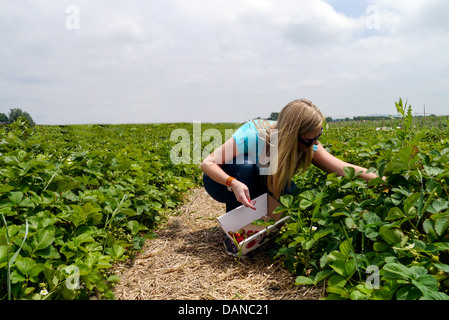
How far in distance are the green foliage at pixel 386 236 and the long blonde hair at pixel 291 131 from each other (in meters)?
0.23

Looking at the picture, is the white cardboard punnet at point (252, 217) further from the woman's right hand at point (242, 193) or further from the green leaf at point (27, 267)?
the green leaf at point (27, 267)

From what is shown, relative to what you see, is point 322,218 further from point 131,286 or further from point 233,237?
point 131,286

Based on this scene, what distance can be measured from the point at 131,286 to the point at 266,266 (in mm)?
832

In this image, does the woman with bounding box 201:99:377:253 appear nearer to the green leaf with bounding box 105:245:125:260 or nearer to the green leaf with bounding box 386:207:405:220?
the green leaf with bounding box 386:207:405:220

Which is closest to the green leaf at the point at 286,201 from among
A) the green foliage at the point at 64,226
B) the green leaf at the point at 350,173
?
the green leaf at the point at 350,173

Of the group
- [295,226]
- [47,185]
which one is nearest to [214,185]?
[295,226]

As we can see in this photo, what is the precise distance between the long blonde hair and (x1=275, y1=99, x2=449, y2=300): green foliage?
227 mm

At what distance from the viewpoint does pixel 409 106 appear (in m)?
1.77

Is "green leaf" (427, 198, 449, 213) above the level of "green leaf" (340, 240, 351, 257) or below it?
above

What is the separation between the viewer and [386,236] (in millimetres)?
1285

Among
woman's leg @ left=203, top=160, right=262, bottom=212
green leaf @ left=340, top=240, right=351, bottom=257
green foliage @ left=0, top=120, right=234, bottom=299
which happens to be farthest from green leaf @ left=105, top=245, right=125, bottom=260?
green leaf @ left=340, top=240, right=351, bottom=257

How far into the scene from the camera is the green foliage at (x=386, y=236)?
1132 mm

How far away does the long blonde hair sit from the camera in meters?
1.93

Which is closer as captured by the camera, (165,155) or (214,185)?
(214,185)
